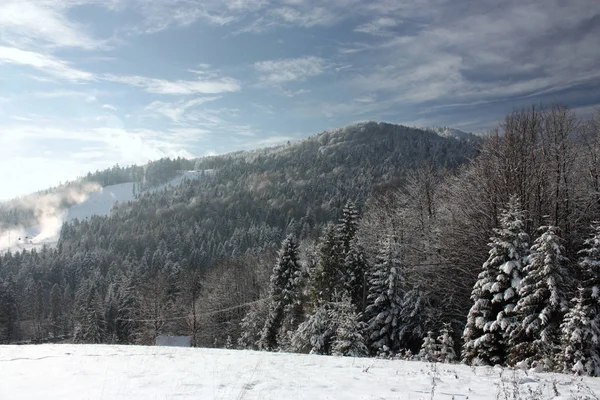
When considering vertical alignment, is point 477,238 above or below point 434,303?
above

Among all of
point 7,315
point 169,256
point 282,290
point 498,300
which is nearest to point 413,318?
point 498,300

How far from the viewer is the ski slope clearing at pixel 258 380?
291 inches

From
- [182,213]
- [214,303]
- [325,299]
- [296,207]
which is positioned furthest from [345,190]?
[325,299]

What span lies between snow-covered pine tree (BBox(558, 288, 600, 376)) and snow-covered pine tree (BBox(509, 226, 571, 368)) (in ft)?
4.47

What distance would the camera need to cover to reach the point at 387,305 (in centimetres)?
2770

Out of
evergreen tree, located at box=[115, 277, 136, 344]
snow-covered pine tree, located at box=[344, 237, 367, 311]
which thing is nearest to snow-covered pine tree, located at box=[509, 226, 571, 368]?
Result: snow-covered pine tree, located at box=[344, 237, 367, 311]

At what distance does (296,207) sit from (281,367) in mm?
167757

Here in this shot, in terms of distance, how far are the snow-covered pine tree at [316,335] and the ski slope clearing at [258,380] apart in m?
14.5

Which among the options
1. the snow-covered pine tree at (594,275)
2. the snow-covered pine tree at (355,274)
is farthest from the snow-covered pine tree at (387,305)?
the snow-covered pine tree at (594,275)

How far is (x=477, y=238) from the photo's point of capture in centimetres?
2697

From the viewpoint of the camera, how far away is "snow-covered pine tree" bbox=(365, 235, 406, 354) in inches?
1054

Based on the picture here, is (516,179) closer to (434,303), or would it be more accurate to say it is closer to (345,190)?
(434,303)

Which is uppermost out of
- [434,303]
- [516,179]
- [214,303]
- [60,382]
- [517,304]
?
[516,179]

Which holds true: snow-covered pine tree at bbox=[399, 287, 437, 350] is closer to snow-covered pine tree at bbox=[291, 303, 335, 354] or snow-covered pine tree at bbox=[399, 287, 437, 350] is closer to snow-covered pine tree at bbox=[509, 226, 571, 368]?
snow-covered pine tree at bbox=[291, 303, 335, 354]
